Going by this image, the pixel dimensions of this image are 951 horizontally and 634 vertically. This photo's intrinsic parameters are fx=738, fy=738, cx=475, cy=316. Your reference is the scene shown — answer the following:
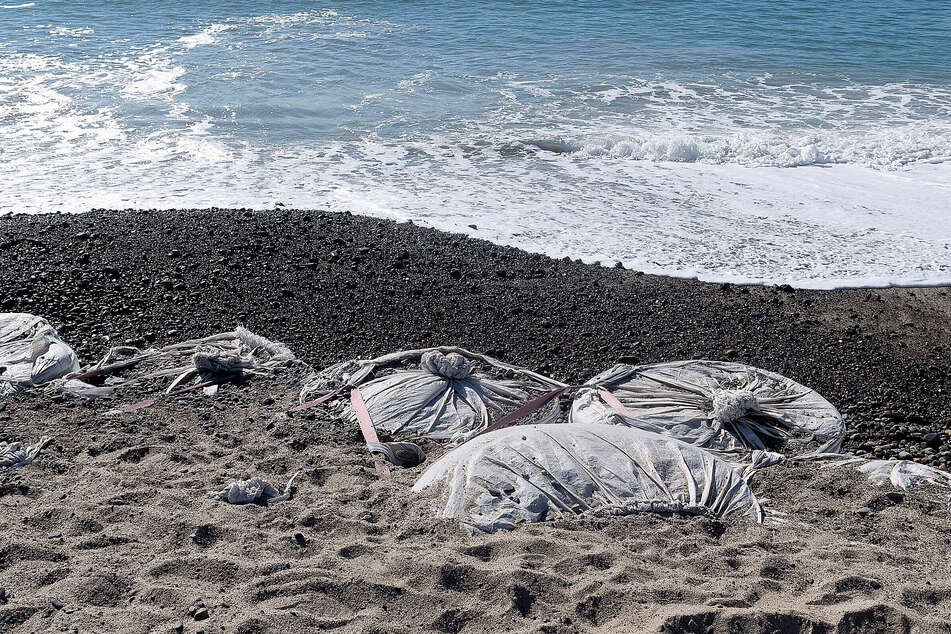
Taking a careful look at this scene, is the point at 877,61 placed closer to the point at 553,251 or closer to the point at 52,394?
the point at 553,251

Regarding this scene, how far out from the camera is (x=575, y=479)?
3.48 m

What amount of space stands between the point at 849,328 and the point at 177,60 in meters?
14.7

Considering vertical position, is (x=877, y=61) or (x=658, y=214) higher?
(x=877, y=61)

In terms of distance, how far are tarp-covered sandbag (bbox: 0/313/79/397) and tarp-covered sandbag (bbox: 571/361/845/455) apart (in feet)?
11.1

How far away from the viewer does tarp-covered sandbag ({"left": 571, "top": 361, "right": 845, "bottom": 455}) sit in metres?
4.44

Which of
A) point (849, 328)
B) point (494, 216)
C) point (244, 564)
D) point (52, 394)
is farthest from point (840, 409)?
point (52, 394)

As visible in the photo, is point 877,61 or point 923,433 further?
point 877,61

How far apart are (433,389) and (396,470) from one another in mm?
876

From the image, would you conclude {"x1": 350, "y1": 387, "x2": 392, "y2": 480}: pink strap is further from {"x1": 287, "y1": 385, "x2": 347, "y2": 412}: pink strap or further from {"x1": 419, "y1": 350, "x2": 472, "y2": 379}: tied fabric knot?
{"x1": 419, "y1": 350, "x2": 472, "y2": 379}: tied fabric knot

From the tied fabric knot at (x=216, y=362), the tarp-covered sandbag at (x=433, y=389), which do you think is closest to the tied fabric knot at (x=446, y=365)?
the tarp-covered sandbag at (x=433, y=389)

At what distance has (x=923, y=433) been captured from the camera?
185 inches

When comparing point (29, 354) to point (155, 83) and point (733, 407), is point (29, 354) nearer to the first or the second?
point (733, 407)

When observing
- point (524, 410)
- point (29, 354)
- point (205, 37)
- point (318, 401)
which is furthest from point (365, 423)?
point (205, 37)

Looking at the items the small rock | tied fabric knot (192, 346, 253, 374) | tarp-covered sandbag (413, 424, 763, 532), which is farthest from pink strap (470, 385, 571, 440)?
the small rock
